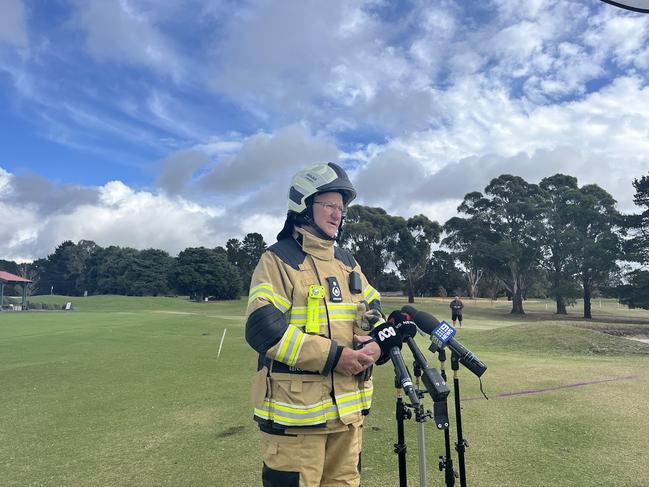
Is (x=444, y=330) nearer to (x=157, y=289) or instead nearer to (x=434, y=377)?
(x=434, y=377)

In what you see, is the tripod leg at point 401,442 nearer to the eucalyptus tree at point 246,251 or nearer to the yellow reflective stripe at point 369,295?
the yellow reflective stripe at point 369,295

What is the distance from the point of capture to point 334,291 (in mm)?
2859

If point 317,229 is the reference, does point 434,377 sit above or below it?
below

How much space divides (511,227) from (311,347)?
48.3 m

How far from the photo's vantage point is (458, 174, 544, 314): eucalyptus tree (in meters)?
44.3

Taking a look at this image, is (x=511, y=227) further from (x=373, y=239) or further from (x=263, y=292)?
(x=263, y=292)

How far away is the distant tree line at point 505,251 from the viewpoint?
124 feet

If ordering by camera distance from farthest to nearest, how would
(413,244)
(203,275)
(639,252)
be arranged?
(203,275), (413,244), (639,252)

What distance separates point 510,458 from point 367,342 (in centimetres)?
300

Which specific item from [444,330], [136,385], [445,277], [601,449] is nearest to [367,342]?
[444,330]

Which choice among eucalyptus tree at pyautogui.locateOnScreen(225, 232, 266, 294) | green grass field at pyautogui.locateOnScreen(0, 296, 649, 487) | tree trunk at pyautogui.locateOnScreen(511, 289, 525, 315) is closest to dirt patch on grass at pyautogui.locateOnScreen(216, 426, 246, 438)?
green grass field at pyautogui.locateOnScreen(0, 296, 649, 487)

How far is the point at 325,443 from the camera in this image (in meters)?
2.68

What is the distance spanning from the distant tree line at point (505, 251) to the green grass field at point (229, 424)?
101 feet

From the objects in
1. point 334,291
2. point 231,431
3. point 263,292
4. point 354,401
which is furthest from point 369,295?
point 231,431
